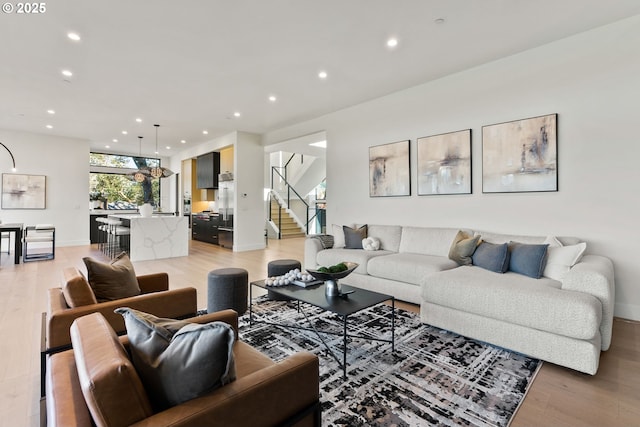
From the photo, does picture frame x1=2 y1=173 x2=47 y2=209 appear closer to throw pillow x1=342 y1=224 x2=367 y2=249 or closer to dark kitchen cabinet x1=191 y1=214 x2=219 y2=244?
dark kitchen cabinet x1=191 y1=214 x2=219 y2=244

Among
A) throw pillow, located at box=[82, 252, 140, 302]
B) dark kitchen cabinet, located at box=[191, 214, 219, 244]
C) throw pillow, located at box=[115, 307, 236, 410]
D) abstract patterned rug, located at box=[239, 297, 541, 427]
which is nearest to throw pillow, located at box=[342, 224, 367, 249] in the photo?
abstract patterned rug, located at box=[239, 297, 541, 427]

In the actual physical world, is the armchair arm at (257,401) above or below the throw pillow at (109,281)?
below

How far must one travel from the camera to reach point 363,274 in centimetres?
416

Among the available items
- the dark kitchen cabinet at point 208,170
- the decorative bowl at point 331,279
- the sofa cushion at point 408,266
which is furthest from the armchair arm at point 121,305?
the dark kitchen cabinet at point 208,170

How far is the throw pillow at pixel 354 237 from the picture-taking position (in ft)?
16.0

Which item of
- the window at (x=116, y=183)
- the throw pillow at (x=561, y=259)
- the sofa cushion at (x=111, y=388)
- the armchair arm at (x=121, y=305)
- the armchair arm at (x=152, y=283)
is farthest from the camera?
the window at (x=116, y=183)

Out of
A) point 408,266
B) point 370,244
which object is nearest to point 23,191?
point 370,244

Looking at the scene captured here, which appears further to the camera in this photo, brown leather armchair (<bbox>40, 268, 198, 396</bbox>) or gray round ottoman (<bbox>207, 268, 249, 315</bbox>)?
gray round ottoman (<bbox>207, 268, 249, 315</bbox>)

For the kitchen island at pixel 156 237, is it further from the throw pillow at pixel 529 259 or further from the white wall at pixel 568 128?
the throw pillow at pixel 529 259

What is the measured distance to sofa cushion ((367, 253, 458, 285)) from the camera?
11.6 ft

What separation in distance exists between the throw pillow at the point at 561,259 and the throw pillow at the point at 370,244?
2.17 meters

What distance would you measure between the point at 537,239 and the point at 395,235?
1822 mm

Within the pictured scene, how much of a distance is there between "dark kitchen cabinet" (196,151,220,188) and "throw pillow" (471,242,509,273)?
7651mm

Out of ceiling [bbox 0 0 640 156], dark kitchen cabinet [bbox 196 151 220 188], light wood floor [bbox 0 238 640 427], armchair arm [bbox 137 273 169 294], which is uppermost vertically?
ceiling [bbox 0 0 640 156]
